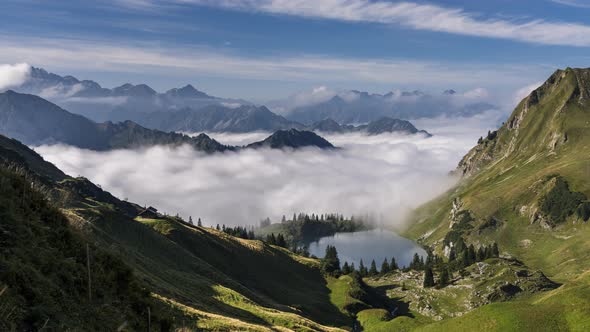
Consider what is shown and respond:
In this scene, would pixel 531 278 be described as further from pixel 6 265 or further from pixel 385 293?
pixel 6 265

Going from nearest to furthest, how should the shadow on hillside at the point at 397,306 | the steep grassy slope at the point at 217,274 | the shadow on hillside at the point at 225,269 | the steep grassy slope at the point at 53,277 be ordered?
the steep grassy slope at the point at 53,277
the steep grassy slope at the point at 217,274
the shadow on hillside at the point at 225,269
the shadow on hillside at the point at 397,306

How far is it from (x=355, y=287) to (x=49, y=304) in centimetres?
13973

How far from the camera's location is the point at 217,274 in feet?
342

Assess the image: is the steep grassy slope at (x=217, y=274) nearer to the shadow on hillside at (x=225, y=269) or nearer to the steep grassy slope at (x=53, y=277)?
the shadow on hillside at (x=225, y=269)

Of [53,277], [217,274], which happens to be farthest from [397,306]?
[53,277]

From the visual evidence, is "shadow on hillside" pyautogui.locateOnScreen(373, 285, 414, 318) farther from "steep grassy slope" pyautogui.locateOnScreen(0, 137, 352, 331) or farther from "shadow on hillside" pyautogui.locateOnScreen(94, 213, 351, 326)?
"shadow on hillside" pyautogui.locateOnScreen(94, 213, 351, 326)

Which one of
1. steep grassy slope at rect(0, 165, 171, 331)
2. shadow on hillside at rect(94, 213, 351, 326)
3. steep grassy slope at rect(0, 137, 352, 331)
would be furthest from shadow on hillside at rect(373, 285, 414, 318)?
steep grassy slope at rect(0, 165, 171, 331)

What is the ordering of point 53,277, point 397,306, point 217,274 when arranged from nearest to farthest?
point 53,277 → point 217,274 → point 397,306

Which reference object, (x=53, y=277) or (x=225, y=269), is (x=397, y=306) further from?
(x=53, y=277)

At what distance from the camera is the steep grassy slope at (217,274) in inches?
2338

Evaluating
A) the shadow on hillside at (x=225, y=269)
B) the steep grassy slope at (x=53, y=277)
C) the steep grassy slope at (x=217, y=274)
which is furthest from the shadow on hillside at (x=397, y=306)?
the steep grassy slope at (x=53, y=277)

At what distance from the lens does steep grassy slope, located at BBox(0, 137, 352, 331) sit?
59.4 meters

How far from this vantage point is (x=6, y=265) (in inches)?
670

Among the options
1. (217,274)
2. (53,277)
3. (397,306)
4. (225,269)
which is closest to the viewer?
(53,277)
